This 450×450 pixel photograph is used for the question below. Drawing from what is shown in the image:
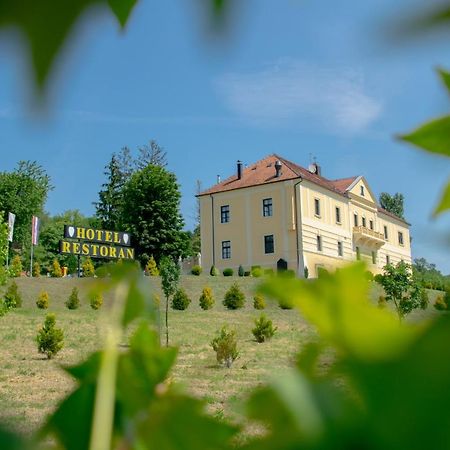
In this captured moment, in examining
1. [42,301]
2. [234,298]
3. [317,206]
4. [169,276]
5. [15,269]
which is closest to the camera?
[15,269]

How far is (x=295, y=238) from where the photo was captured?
21.0 m

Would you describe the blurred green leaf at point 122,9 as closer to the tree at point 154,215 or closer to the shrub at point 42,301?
the shrub at point 42,301

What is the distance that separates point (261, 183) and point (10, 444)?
2202 centimetres

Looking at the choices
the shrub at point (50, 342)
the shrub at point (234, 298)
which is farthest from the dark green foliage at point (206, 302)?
the shrub at point (50, 342)

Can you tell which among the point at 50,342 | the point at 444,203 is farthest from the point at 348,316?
the point at 50,342

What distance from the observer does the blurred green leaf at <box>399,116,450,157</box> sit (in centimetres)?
17

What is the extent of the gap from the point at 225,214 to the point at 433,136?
75.1ft

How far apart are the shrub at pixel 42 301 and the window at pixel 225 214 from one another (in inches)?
372

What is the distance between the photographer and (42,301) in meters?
14.4

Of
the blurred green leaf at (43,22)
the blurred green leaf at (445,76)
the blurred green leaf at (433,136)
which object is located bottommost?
the blurred green leaf at (433,136)

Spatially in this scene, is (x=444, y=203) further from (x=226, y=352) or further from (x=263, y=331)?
(x=263, y=331)

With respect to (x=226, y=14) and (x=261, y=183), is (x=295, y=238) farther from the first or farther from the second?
(x=226, y=14)

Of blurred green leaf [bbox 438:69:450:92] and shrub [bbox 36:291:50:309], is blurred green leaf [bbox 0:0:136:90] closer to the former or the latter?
blurred green leaf [bbox 438:69:450:92]

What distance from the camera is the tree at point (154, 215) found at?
79.9 ft
